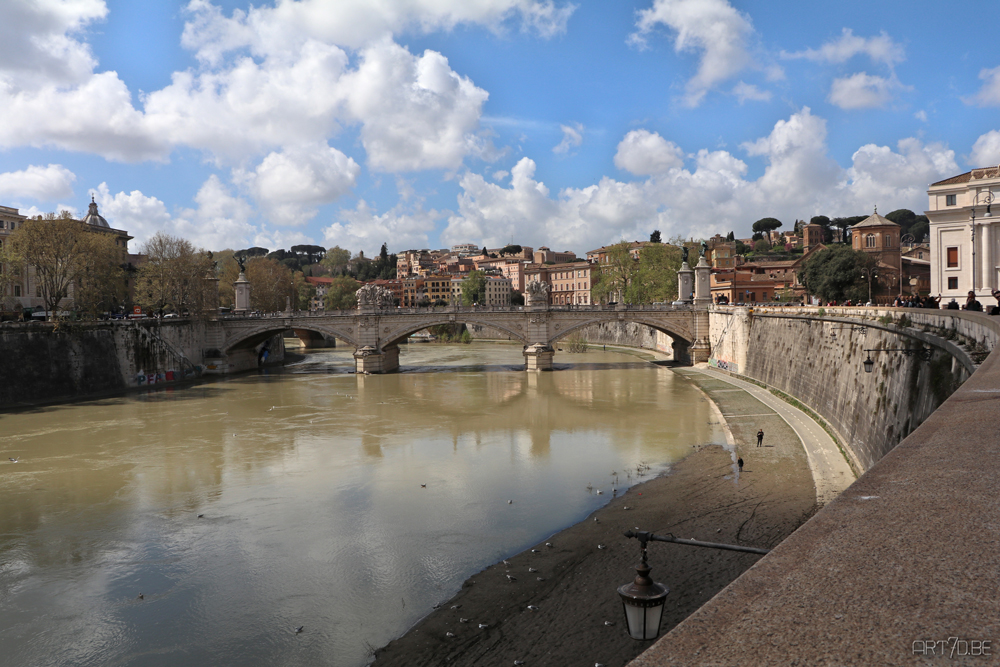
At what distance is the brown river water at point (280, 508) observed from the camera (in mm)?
10078

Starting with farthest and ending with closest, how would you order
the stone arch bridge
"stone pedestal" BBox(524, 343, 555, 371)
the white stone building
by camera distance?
the stone arch bridge < "stone pedestal" BBox(524, 343, 555, 371) < the white stone building

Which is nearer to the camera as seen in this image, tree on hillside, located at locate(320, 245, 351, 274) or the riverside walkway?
the riverside walkway

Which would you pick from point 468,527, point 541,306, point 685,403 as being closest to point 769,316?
point 685,403

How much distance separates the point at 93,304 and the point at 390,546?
3292 cm

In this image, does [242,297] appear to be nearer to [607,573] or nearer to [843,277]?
[843,277]

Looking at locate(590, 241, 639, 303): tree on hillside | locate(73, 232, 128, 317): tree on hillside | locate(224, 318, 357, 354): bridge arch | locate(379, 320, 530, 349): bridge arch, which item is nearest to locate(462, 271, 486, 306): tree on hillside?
locate(590, 241, 639, 303): tree on hillside

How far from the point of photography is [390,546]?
12.9 metres

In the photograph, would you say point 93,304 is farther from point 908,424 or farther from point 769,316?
point 908,424

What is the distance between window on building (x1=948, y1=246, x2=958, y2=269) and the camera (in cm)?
2853

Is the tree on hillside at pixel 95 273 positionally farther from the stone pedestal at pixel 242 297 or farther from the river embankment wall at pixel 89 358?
the stone pedestal at pixel 242 297

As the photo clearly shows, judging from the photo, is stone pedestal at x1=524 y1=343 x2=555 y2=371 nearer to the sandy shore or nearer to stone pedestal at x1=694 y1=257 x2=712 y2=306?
stone pedestal at x1=694 y1=257 x2=712 y2=306

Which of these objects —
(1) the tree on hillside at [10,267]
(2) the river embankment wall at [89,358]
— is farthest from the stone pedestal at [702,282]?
(1) the tree on hillside at [10,267]

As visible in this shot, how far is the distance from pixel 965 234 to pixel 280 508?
28651mm

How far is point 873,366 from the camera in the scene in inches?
679
